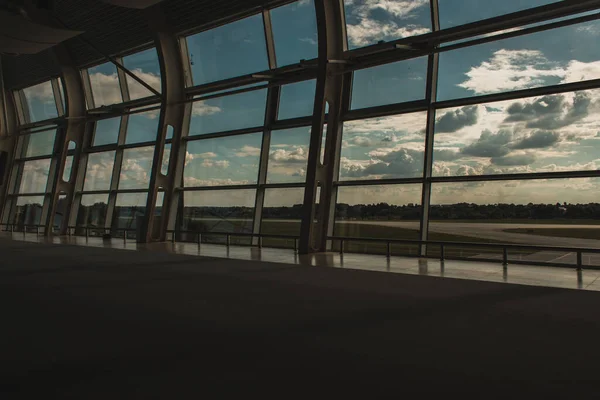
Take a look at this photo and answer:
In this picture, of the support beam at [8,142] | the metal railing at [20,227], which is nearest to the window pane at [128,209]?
the metal railing at [20,227]

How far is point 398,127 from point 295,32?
180 inches

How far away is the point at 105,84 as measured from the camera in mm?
21266

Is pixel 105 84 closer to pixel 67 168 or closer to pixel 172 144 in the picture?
pixel 67 168

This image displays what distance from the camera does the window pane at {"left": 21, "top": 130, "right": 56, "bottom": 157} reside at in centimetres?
2458

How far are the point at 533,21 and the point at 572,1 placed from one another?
2.52ft

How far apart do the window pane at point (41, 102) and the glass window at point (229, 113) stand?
11.0 meters

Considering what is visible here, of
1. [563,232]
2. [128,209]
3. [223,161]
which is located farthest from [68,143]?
[563,232]

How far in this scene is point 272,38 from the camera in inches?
599

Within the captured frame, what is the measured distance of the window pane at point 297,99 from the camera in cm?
1469

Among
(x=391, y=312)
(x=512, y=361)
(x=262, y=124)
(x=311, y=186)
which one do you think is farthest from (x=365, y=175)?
(x=512, y=361)

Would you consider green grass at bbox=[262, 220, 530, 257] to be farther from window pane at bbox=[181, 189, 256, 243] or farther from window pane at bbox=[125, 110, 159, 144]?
window pane at bbox=[125, 110, 159, 144]

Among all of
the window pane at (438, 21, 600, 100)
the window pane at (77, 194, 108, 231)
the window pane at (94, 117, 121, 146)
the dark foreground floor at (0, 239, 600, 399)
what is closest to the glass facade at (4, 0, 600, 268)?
the window pane at (438, 21, 600, 100)

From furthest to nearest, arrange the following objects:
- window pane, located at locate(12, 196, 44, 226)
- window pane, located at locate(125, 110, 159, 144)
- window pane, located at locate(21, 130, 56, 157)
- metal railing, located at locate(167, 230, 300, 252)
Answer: window pane, located at locate(12, 196, 44, 226) → window pane, located at locate(21, 130, 56, 157) → window pane, located at locate(125, 110, 159, 144) → metal railing, located at locate(167, 230, 300, 252)

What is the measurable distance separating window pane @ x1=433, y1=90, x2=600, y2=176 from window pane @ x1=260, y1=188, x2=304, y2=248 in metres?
4.62
